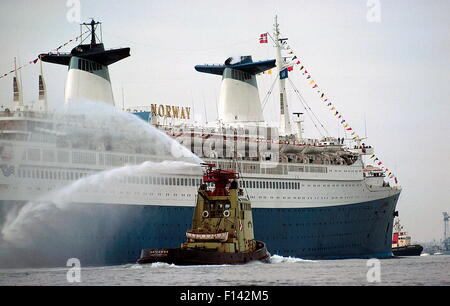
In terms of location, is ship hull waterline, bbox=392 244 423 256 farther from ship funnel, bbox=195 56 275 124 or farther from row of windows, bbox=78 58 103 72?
row of windows, bbox=78 58 103 72

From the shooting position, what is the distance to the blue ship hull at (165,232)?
74.9 meters

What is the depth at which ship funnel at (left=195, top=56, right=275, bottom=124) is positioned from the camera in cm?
10512

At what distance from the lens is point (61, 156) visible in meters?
78.9

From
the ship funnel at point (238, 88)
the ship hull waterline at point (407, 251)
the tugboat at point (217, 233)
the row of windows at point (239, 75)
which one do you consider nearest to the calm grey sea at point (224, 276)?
the tugboat at point (217, 233)

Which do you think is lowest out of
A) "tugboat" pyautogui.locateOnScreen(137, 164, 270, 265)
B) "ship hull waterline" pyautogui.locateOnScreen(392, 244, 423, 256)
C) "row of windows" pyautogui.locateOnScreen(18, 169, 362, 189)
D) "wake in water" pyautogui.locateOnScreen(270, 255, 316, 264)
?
"ship hull waterline" pyautogui.locateOnScreen(392, 244, 423, 256)

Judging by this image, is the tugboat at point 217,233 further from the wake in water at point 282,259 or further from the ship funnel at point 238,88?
the ship funnel at point 238,88

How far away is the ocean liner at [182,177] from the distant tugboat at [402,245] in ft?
101

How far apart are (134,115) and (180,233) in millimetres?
10760

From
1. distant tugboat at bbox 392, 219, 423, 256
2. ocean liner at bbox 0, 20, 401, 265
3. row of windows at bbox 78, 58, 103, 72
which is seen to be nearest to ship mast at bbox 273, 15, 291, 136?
ocean liner at bbox 0, 20, 401, 265

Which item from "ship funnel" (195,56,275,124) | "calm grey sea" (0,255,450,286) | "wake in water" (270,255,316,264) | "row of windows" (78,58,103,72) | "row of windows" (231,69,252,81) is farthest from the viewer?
"row of windows" (231,69,252,81)

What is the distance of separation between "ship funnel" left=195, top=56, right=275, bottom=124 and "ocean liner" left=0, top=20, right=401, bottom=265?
0.12 metres

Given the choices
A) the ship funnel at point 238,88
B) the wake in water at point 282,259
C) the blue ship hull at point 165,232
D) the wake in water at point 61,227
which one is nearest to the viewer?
the wake in water at point 61,227

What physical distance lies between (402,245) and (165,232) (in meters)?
71.8
